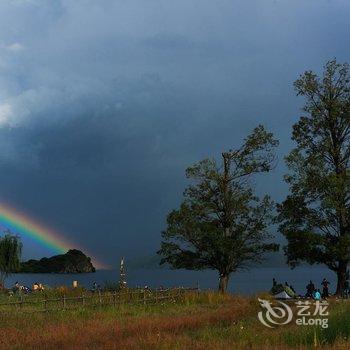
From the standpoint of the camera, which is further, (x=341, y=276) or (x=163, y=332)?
(x=341, y=276)

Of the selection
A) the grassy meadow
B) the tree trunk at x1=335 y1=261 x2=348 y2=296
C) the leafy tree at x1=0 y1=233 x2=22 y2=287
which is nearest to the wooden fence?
the grassy meadow

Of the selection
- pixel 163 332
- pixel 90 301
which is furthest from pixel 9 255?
pixel 163 332

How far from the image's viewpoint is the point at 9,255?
6128 centimetres

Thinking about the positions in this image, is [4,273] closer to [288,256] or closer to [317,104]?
[288,256]

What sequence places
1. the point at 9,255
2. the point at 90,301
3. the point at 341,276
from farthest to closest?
the point at 9,255
the point at 341,276
the point at 90,301

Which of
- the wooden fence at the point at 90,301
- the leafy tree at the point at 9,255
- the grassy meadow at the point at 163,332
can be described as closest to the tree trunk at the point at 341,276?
the wooden fence at the point at 90,301

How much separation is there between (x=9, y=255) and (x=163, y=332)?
47.4m

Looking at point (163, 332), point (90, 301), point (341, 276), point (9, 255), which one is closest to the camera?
point (163, 332)

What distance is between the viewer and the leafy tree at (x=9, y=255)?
6066cm

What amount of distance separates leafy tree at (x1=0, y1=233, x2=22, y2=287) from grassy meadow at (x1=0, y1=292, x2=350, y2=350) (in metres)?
35.0

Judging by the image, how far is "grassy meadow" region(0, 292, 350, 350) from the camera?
1440 cm

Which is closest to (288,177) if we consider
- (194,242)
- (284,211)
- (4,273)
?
(284,211)

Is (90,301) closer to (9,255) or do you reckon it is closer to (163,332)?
(163,332)

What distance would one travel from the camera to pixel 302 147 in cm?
3928
